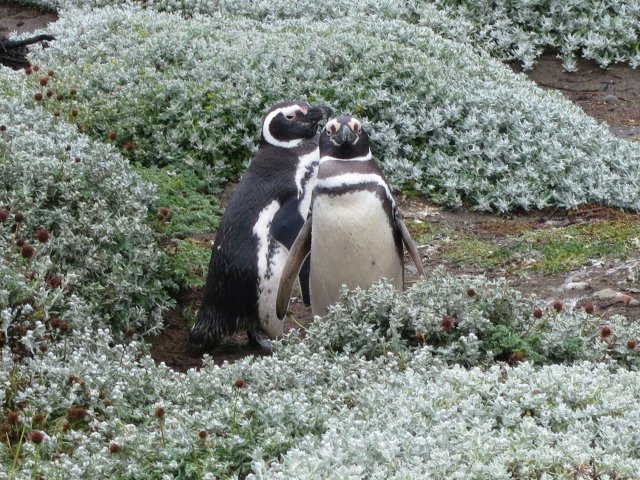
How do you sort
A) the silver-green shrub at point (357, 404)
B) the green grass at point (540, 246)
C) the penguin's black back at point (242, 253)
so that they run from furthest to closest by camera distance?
1. the green grass at point (540, 246)
2. the penguin's black back at point (242, 253)
3. the silver-green shrub at point (357, 404)

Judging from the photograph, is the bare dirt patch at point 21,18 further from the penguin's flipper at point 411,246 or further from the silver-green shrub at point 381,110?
the penguin's flipper at point 411,246

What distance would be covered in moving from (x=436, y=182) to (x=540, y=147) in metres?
0.86

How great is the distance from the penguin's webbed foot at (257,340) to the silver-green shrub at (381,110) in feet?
7.54

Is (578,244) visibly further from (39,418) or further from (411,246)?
(39,418)

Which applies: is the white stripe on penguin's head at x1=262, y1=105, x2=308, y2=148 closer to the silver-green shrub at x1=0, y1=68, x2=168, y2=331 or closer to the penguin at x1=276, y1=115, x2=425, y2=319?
the penguin at x1=276, y1=115, x2=425, y2=319

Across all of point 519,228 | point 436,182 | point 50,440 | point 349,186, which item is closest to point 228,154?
point 436,182

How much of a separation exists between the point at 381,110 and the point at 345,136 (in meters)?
3.19

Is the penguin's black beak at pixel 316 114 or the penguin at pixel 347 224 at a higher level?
the penguin's black beak at pixel 316 114

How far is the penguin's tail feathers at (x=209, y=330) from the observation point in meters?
6.32

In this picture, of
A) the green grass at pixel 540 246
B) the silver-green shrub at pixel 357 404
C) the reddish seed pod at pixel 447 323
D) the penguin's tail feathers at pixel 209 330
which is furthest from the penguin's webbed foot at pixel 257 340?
the reddish seed pod at pixel 447 323

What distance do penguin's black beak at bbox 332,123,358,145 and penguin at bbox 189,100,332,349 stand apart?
0.54 metres

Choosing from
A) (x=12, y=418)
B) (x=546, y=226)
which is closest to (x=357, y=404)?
(x=12, y=418)

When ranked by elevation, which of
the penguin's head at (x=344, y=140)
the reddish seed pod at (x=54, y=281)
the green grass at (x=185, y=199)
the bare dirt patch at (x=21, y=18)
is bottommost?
the bare dirt patch at (x=21, y=18)

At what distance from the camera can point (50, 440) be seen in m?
4.20
